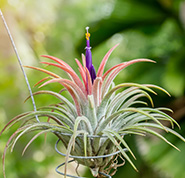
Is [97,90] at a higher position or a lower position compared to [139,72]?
lower

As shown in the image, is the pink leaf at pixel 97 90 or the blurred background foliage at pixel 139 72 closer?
the pink leaf at pixel 97 90

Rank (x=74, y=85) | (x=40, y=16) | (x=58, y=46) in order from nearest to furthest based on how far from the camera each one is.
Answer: (x=74, y=85)
(x=40, y=16)
(x=58, y=46)

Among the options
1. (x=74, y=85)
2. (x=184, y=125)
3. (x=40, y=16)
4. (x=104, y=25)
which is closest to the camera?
(x=74, y=85)

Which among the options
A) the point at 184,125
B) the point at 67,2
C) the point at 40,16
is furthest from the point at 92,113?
the point at 67,2

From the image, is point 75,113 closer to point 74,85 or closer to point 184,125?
point 74,85

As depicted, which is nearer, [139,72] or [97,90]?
[97,90]

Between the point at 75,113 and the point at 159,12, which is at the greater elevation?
the point at 159,12

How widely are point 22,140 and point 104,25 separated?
1.65m

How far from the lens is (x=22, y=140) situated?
11.4 ft

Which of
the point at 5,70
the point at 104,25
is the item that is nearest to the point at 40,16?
the point at 5,70

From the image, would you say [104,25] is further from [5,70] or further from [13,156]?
[13,156]

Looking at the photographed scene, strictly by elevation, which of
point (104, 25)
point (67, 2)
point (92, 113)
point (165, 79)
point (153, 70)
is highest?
point (67, 2)

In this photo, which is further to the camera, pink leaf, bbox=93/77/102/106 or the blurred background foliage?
the blurred background foliage

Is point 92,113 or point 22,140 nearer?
point 92,113
